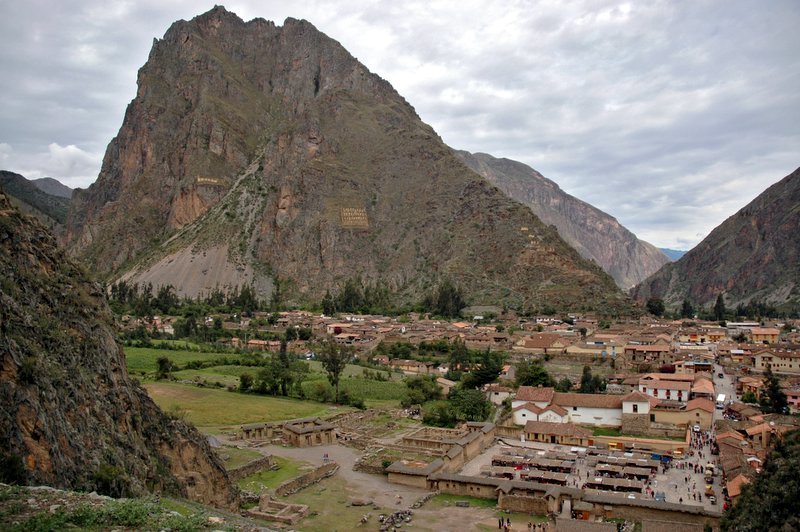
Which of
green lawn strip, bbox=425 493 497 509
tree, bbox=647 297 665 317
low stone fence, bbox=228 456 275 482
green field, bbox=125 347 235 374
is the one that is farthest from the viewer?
tree, bbox=647 297 665 317

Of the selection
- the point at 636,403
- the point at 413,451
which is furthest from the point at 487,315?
the point at 413,451

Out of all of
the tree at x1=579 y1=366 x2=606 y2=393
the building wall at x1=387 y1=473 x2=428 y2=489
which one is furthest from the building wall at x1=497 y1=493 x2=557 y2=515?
the tree at x1=579 y1=366 x2=606 y2=393

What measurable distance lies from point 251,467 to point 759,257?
170417 millimetres

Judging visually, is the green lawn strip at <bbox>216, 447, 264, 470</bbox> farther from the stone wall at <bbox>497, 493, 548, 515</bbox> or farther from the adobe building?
the stone wall at <bbox>497, 493, 548, 515</bbox>

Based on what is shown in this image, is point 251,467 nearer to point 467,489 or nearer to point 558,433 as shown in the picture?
point 467,489

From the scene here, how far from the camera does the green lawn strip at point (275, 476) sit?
3356cm

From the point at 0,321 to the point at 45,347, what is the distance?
2.19 m

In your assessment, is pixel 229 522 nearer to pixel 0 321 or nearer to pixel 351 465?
pixel 0 321

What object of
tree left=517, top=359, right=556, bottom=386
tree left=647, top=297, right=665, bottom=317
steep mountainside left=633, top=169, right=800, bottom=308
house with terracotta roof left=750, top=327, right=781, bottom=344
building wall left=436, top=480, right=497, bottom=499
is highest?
steep mountainside left=633, top=169, right=800, bottom=308

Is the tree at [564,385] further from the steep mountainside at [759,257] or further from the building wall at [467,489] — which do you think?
the steep mountainside at [759,257]

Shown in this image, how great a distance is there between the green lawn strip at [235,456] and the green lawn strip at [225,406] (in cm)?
904

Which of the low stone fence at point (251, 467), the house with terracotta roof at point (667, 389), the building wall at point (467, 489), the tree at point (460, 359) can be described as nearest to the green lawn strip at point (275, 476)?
the low stone fence at point (251, 467)

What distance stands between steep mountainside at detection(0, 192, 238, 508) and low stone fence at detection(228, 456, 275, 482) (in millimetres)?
6346

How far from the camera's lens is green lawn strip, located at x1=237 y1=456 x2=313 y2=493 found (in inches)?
1321
